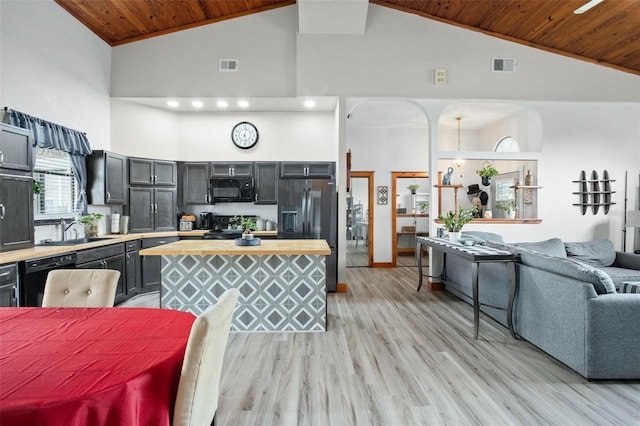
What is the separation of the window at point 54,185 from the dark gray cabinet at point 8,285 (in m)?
1.30

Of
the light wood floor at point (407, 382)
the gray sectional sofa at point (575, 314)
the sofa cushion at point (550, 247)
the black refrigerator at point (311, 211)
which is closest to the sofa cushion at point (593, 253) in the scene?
the sofa cushion at point (550, 247)

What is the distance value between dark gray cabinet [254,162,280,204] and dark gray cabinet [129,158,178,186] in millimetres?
1419

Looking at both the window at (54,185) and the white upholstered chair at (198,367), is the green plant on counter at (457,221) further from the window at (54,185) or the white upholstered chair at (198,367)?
the window at (54,185)

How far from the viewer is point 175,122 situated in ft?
19.6

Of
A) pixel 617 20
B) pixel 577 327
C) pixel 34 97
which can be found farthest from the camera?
pixel 617 20

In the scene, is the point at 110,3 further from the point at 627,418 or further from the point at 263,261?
the point at 627,418

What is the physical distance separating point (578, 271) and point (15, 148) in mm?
5025

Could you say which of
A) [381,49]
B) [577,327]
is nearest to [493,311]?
[577,327]

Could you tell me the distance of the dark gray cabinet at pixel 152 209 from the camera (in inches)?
203

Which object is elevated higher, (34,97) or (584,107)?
(584,107)

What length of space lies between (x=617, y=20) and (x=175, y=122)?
273 inches

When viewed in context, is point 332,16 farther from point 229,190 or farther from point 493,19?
point 229,190

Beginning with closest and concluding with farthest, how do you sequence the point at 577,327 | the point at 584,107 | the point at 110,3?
1. the point at 577,327
2. the point at 110,3
3. the point at 584,107

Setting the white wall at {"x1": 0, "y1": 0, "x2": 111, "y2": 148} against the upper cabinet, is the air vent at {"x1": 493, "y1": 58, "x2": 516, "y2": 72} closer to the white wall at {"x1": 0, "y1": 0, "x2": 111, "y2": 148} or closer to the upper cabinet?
the white wall at {"x1": 0, "y1": 0, "x2": 111, "y2": 148}
